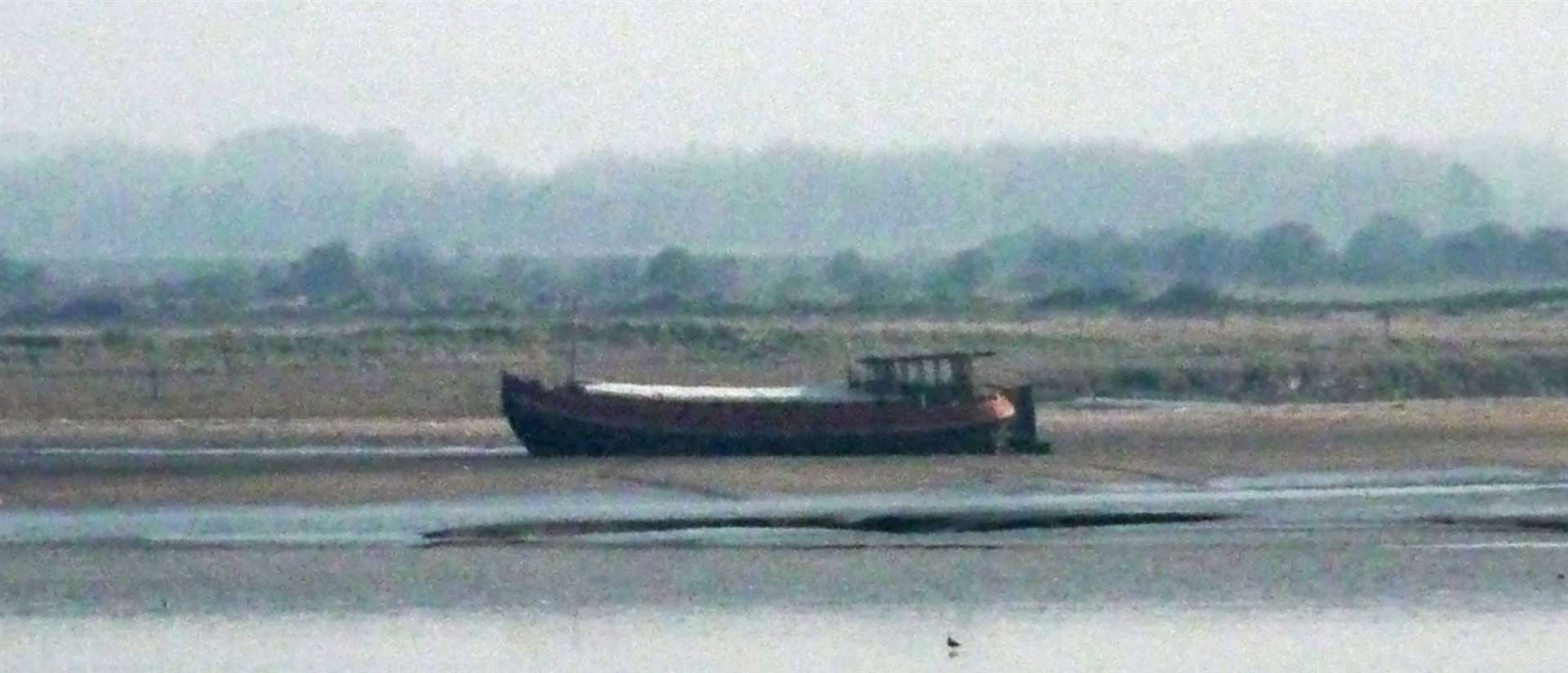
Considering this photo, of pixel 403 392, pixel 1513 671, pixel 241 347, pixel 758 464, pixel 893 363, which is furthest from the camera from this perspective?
pixel 241 347

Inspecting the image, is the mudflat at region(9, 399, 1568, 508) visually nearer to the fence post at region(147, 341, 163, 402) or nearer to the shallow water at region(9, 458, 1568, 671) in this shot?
the shallow water at region(9, 458, 1568, 671)

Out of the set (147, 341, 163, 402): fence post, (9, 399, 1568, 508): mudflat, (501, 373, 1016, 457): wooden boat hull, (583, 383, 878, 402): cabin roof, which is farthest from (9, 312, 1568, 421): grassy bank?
(501, 373, 1016, 457): wooden boat hull

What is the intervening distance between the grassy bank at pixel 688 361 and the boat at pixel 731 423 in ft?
26.3

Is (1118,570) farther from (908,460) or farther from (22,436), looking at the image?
(22,436)

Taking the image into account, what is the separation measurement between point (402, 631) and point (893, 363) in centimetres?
1955

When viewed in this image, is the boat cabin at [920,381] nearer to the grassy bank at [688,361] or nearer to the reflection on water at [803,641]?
the grassy bank at [688,361]

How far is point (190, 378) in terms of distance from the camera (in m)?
56.6

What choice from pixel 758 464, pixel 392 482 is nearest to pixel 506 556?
pixel 392 482

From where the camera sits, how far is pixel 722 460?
137ft

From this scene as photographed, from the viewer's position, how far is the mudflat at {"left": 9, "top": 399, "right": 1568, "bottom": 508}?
38.1 metres

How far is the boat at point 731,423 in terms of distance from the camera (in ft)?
139

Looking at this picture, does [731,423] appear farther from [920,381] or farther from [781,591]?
[781,591]

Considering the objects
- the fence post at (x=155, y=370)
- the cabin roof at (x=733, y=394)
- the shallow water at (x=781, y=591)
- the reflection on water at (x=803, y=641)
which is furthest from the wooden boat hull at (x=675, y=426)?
the reflection on water at (x=803, y=641)

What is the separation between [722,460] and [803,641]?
1684cm
